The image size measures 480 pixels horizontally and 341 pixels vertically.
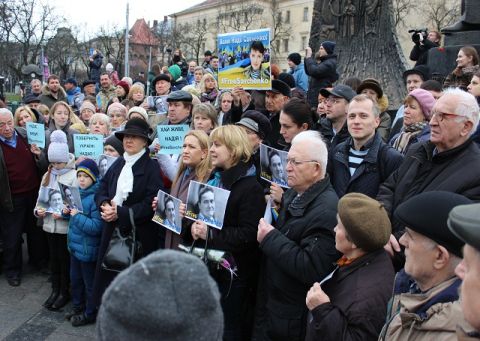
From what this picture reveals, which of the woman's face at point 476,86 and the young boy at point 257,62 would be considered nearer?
the woman's face at point 476,86

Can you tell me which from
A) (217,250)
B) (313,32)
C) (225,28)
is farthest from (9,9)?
(225,28)

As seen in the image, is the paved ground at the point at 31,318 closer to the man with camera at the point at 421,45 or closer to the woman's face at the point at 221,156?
the woman's face at the point at 221,156

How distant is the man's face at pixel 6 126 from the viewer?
558 cm

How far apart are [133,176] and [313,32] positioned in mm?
6571

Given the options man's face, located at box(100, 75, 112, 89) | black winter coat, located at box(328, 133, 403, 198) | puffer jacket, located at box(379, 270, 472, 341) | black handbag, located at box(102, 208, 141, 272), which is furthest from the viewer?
man's face, located at box(100, 75, 112, 89)

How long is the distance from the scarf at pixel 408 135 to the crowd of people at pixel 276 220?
0.05 ft

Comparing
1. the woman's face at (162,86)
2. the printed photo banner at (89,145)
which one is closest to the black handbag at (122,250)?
the printed photo banner at (89,145)

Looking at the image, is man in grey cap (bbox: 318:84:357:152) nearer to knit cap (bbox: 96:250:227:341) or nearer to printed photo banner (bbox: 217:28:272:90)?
printed photo banner (bbox: 217:28:272:90)

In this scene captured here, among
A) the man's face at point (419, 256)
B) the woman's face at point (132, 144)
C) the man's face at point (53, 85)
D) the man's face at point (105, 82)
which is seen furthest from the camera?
the man's face at point (105, 82)

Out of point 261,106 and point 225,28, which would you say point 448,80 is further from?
point 225,28

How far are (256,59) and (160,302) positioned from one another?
178 inches

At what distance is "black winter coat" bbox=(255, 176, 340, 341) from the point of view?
9.20 ft

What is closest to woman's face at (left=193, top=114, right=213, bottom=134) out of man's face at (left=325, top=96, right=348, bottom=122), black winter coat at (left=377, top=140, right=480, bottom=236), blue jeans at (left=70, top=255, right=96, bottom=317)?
man's face at (left=325, top=96, right=348, bottom=122)

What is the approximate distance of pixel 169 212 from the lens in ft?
12.6
